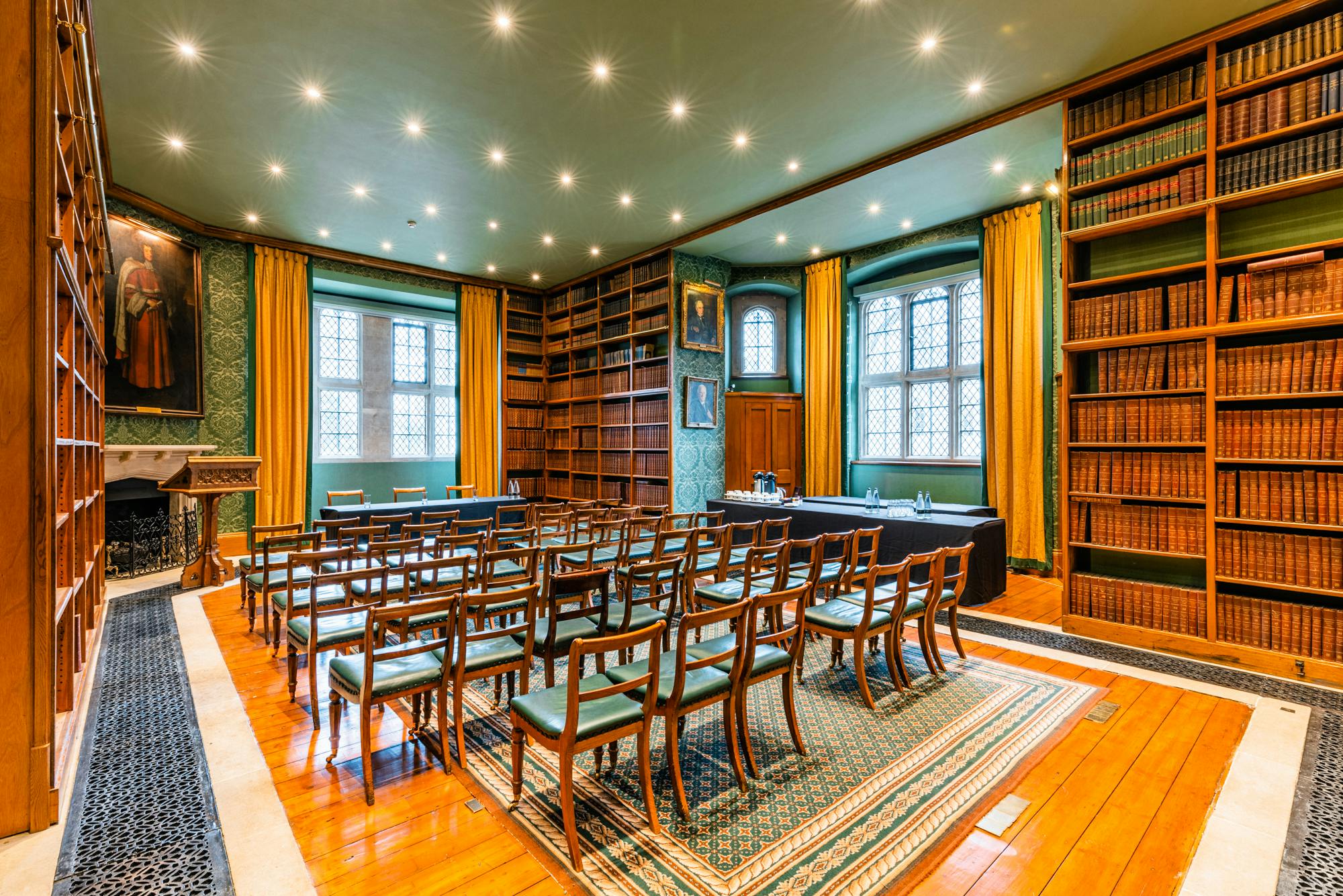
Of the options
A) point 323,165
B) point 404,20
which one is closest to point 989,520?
point 404,20

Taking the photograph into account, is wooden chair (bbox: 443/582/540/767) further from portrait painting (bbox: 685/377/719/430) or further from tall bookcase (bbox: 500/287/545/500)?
tall bookcase (bbox: 500/287/545/500)

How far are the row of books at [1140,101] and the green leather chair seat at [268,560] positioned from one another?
6.79 m

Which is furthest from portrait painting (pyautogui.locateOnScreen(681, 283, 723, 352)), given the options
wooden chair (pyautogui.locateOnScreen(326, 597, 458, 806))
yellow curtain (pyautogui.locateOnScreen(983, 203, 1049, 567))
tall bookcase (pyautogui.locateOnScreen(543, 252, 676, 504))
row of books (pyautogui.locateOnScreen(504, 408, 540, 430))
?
wooden chair (pyautogui.locateOnScreen(326, 597, 458, 806))

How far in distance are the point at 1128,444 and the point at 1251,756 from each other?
224 cm

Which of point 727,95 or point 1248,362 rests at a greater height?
point 727,95

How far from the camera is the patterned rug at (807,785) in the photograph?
1942mm

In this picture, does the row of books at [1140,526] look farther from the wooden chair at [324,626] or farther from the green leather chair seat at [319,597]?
the green leather chair seat at [319,597]

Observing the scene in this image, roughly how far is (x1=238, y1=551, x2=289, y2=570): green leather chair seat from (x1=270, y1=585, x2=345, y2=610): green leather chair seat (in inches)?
9.2

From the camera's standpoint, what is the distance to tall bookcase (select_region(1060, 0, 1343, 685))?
359 centimetres

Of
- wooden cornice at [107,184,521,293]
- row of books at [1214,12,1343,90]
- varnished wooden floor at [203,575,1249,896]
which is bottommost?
varnished wooden floor at [203,575,1249,896]

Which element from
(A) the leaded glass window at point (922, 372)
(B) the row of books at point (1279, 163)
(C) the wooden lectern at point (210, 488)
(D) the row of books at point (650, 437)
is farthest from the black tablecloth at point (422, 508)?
(B) the row of books at point (1279, 163)

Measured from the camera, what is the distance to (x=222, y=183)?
242 inches

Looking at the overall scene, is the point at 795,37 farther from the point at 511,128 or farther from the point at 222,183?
the point at 222,183

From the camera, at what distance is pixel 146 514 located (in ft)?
22.2
